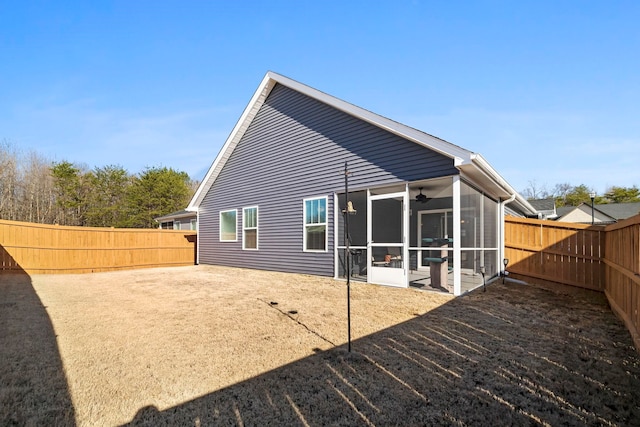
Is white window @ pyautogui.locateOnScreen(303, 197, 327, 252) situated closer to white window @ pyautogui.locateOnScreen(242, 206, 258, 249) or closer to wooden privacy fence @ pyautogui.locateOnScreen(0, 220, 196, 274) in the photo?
white window @ pyautogui.locateOnScreen(242, 206, 258, 249)

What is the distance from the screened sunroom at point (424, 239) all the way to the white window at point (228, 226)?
16.9 ft

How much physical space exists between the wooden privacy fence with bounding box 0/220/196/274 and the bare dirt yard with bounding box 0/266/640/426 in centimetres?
583

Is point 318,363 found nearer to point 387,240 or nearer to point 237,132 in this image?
point 387,240

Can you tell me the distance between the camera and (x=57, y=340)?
3869 millimetres

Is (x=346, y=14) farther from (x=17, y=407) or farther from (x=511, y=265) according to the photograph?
(x=17, y=407)

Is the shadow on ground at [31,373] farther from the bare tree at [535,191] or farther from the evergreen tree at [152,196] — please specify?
the bare tree at [535,191]

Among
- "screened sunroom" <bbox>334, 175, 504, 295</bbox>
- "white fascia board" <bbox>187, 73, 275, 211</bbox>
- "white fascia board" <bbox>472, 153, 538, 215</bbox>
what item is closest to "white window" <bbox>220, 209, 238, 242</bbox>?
"white fascia board" <bbox>187, 73, 275, 211</bbox>

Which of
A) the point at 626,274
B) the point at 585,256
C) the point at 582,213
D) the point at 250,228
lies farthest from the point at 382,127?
the point at 582,213

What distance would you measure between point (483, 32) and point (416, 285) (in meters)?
7.10

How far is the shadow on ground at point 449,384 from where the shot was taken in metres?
2.28

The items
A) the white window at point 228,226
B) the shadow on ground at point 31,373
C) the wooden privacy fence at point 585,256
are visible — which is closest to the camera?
the shadow on ground at point 31,373

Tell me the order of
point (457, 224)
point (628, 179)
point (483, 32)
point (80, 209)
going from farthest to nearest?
point (628, 179) → point (80, 209) → point (483, 32) → point (457, 224)

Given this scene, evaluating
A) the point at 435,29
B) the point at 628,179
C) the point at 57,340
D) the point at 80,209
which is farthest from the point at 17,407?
the point at 628,179

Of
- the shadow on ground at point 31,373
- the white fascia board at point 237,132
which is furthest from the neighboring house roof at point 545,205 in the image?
the shadow on ground at point 31,373
